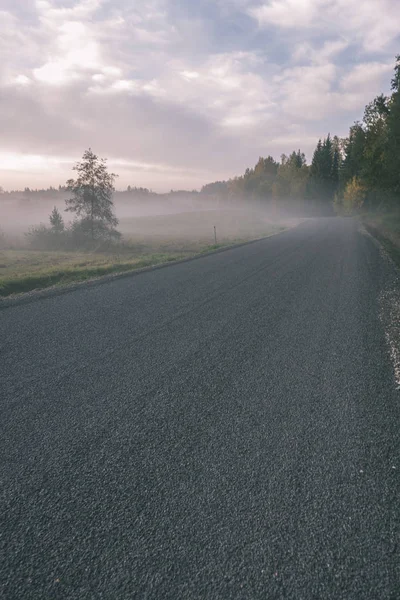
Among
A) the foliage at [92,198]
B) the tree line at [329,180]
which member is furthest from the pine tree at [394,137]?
the foliage at [92,198]

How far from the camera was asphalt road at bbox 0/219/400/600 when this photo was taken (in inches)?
75.8

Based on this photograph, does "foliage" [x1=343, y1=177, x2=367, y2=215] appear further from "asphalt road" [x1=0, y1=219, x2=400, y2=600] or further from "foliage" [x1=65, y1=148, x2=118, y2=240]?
"asphalt road" [x1=0, y1=219, x2=400, y2=600]

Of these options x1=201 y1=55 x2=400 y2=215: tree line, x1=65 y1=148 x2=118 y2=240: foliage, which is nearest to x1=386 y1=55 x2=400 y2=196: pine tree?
x1=201 y1=55 x2=400 y2=215: tree line

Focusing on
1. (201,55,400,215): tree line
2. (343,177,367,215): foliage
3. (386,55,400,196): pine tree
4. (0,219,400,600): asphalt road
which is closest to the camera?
(0,219,400,600): asphalt road

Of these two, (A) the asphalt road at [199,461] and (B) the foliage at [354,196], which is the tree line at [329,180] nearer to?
(B) the foliage at [354,196]

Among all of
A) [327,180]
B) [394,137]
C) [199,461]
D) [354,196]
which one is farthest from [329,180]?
[199,461]

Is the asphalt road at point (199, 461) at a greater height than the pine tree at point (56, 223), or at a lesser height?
lesser

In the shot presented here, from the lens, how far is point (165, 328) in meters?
6.04

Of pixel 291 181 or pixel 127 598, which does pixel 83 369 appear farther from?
pixel 291 181

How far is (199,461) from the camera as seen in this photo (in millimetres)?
2789

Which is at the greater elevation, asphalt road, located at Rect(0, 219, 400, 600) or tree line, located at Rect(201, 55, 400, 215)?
tree line, located at Rect(201, 55, 400, 215)

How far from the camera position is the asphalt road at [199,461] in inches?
75.8

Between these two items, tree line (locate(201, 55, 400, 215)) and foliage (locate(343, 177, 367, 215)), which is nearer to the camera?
tree line (locate(201, 55, 400, 215))

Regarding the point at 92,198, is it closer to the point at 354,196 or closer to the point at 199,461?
the point at 199,461
